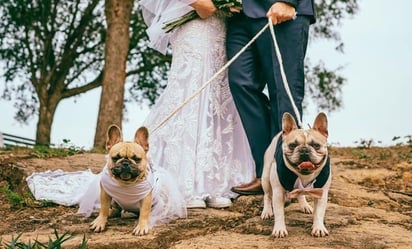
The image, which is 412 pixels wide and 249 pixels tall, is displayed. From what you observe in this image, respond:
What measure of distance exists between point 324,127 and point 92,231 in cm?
162

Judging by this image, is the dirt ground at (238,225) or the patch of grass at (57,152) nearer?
the dirt ground at (238,225)

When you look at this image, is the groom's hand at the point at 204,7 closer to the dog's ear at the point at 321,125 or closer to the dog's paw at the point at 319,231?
the dog's ear at the point at 321,125

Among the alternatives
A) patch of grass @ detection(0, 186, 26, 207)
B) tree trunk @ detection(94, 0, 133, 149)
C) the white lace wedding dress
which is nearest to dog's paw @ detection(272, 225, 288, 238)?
the white lace wedding dress

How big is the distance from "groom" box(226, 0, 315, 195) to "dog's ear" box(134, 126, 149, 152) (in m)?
1.08

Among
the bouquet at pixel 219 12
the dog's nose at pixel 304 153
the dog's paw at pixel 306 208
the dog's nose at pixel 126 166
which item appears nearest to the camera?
the dog's nose at pixel 304 153

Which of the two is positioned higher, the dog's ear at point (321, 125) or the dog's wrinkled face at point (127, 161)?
the dog's ear at point (321, 125)

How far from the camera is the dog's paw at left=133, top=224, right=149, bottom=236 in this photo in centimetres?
411

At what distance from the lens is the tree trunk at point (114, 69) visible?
38.7 feet

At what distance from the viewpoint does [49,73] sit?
16.1 meters

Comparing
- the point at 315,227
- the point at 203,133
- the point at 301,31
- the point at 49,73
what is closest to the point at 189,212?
the point at 203,133

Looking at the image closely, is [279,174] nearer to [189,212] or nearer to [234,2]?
[189,212]

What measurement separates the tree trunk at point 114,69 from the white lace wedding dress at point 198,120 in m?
6.43

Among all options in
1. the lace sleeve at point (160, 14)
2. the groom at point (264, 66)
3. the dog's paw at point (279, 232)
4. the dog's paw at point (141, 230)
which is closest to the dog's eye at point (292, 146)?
the dog's paw at point (279, 232)

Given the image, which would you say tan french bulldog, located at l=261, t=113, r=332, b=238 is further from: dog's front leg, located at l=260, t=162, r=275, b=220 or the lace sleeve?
the lace sleeve
